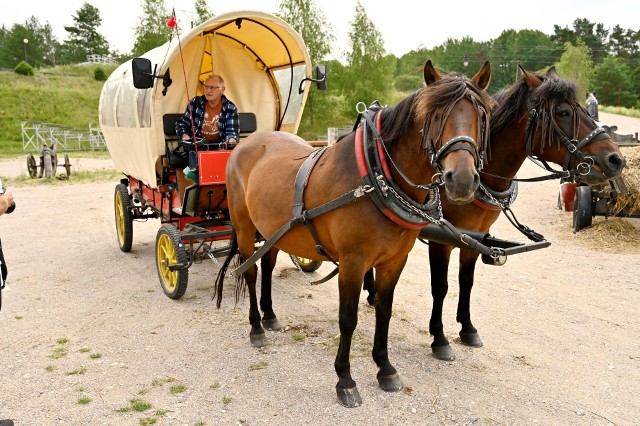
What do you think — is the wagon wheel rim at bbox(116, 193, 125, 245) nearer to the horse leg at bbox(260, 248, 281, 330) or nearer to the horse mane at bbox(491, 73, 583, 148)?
the horse leg at bbox(260, 248, 281, 330)

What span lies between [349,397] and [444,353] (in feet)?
3.34

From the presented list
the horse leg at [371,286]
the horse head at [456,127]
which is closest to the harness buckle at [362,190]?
the horse head at [456,127]

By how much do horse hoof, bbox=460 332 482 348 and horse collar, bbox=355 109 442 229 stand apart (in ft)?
4.96

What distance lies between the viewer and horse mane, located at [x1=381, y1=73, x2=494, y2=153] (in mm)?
2736

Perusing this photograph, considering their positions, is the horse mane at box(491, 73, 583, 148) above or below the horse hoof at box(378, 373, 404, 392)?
above

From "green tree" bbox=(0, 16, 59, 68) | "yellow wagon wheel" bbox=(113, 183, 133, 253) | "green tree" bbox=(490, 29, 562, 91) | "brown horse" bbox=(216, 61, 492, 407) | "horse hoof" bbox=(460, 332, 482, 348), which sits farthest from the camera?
"green tree" bbox=(490, 29, 562, 91)

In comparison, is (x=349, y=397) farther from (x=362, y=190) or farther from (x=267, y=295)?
(x=267, y=295)

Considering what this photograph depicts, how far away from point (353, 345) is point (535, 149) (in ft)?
6.77

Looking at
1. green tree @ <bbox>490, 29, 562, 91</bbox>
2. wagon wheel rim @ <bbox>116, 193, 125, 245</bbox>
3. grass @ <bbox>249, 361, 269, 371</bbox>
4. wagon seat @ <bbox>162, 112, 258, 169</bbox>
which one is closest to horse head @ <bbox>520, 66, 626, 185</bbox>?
grass @ <bbox>249, 361, 269, 371</bbox>

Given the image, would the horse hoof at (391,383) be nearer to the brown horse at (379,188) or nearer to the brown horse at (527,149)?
the brown horse at (379,188)

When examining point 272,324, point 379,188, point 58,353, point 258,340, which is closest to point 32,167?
point 58,353

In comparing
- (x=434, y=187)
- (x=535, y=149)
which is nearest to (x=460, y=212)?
(x=535, y=149)

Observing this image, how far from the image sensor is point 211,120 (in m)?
5.70

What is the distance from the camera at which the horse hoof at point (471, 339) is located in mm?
4207
